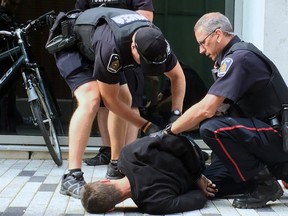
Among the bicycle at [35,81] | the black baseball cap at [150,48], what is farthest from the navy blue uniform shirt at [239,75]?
the bicycle at [35,81]

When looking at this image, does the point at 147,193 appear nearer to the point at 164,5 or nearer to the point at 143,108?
the point at 143,108

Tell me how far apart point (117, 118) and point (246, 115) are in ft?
3.79

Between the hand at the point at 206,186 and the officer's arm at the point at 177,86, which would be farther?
the officer's arm at the point at 177,86

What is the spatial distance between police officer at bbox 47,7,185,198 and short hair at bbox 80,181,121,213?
328 millimetres

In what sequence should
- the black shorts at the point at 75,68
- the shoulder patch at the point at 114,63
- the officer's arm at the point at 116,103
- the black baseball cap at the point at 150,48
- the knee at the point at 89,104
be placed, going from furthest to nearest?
1. the black shorts at the point at 75,68
2. the knee at the point at 89,104
3. the officer's arm at the point at 116,103
4. the shoulder patch at the point at 114,63
5. the black baseball cap at the point at 150,48

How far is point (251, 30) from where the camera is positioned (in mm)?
5352

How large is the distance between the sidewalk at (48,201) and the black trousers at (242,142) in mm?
266

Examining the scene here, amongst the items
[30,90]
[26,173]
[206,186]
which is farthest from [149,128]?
[30,90]

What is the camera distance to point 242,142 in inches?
144

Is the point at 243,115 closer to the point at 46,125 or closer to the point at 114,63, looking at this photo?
the point at 114,63

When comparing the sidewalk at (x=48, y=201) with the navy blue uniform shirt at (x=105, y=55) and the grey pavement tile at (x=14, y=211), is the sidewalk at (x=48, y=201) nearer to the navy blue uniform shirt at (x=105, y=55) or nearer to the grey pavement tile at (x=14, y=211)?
the grey pavement tile at (x=14, y=211)

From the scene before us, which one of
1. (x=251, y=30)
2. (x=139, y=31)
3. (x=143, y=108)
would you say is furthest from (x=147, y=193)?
(x=251, y=30)

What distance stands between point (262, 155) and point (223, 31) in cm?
86

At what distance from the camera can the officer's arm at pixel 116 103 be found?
153 inches
